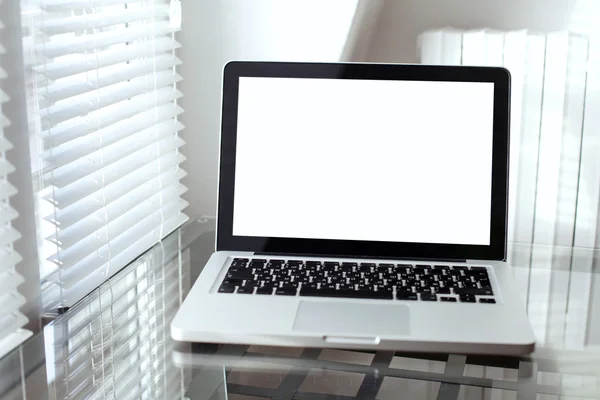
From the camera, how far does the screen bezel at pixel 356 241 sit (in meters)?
1.02

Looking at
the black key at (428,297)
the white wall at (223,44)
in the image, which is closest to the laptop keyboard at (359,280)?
the black key at (428,297)

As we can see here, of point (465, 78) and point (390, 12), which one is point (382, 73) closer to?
point (465, 78)

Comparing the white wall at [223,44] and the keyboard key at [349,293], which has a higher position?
the white wall at [223,44]

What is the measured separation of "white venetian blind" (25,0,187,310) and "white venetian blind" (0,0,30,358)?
65 millimetres

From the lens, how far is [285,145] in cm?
105

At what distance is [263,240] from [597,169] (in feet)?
3.26

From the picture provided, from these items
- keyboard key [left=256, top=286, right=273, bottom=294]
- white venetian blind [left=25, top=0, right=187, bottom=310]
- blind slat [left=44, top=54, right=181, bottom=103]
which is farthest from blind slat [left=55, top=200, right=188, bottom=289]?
keyboard key [left=256, top=286, right=273, bottom=294]

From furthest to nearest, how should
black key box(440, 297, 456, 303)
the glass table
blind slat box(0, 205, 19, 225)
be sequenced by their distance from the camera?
blind slat box(0, 205, 19, 225)
black key box(440, 297, 456, 303)
the glass table

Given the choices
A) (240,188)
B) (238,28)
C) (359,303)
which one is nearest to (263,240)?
(240,188)

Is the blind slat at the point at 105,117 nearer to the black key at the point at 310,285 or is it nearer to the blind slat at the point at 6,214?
the blind slat at the point at 6,214

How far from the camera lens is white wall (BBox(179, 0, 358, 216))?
1475 millimetres

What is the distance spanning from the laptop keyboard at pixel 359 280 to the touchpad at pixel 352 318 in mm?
24

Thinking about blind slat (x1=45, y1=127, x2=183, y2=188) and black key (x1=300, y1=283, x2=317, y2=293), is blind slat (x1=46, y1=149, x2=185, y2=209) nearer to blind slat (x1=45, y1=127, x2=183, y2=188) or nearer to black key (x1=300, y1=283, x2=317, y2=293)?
blind slat (x1=45, y1=127, x2=183, y2=188)

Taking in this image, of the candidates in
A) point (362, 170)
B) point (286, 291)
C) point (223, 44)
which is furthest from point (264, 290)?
point (223, 44)
